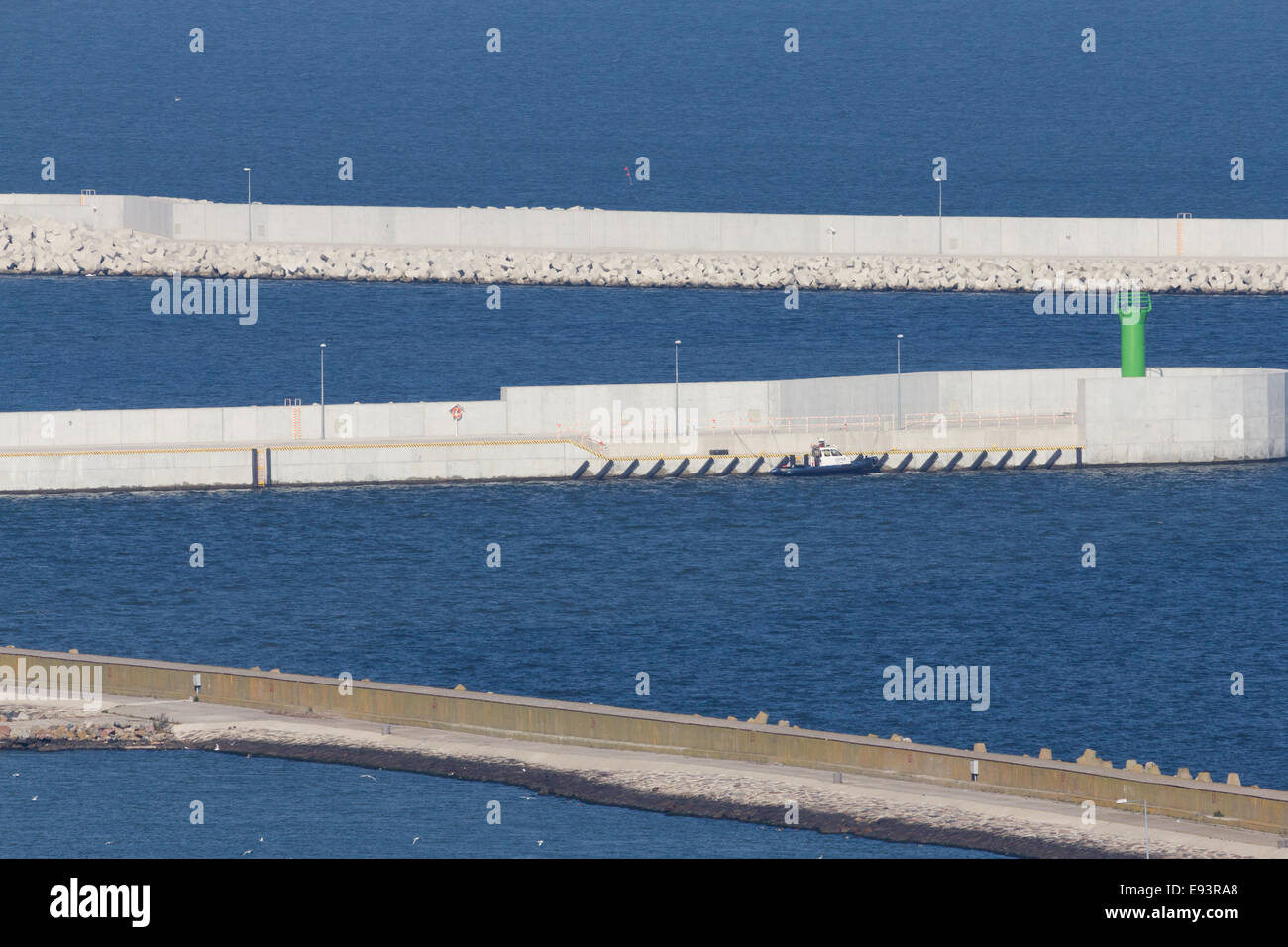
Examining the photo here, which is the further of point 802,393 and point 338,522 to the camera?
point 802,393

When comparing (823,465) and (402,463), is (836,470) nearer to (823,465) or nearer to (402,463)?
(823,465)

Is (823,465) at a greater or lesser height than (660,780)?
greater

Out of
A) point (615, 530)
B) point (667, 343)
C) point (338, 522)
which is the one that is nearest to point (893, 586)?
point (615, 530)

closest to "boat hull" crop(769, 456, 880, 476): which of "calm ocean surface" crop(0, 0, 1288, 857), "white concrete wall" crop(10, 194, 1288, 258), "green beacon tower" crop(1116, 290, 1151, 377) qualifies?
"calm ocean surface" crop(0, 0, 1288, 857)

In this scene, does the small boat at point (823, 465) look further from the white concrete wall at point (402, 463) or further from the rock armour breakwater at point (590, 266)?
the rock armour breakwater at point (590, 266)

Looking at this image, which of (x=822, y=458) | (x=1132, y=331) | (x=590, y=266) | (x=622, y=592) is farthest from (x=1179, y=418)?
(x=590, y=266)

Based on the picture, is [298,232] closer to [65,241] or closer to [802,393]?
[65,241]

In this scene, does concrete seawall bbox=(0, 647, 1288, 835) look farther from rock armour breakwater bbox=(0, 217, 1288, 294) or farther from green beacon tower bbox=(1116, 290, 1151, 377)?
rock armour breakwater bbox=(0, 217, 1288, 294)
